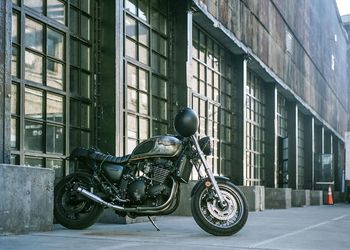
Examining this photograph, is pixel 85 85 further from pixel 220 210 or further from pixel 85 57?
pixel 220 210

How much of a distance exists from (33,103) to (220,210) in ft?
10.1

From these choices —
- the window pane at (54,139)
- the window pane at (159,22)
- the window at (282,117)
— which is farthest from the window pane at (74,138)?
the window at (282,117)

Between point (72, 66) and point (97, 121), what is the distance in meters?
1.05

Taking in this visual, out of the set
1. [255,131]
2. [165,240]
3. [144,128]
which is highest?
[255,131]

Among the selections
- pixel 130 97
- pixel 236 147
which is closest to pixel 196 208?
pixel 130 97

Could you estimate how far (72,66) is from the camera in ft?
28.6

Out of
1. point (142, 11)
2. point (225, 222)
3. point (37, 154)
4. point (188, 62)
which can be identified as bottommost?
point (225, 222)

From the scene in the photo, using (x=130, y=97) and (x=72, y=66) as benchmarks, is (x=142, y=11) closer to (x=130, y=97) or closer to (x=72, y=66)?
(x=130, y=97)

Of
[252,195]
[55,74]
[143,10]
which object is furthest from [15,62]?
[252,195]

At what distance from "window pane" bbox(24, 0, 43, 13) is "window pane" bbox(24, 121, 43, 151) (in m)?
1.64

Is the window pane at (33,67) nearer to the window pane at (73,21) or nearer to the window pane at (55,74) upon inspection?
the window pane at (55,74)

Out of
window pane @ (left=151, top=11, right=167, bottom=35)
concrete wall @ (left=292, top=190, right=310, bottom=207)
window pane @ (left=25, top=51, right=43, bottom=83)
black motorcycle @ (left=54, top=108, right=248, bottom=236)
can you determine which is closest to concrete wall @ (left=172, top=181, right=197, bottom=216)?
window pane @ (left=151, top=11, right=167, bottom=35)

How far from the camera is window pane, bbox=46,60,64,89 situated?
811 cm

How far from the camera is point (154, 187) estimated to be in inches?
260
